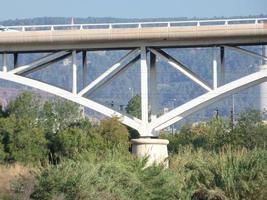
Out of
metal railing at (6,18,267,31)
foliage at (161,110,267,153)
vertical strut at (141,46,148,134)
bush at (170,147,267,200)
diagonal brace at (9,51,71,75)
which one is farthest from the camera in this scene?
foliage at (161,110,267,153)

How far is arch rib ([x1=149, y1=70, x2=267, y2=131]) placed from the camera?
40906 millimetres

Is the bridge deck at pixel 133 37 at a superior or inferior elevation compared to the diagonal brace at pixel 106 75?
superior

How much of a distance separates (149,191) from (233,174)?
8.69 feet

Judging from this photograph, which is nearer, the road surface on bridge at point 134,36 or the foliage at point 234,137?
the road surface on bridge at point 134,36

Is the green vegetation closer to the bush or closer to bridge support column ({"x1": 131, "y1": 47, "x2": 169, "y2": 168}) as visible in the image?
the bush

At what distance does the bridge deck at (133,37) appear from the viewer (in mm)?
41281

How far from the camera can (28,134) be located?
161 feet

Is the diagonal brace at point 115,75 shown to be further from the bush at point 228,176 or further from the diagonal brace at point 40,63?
the bush at point 228,176

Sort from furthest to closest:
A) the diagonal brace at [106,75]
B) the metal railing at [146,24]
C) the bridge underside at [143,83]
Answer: the diagonal brace at [106,75]
the bridge underside at [143,83]
the metal railing at [146,24]

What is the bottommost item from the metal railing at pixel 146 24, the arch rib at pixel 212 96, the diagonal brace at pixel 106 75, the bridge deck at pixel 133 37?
the arch rib at pixel 212 96

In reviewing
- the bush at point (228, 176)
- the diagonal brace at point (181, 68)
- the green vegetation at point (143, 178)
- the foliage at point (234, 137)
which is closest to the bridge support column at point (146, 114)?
the diagonal brace at point (181, 68)

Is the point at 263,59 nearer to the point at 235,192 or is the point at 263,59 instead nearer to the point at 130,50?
the point at 130,50

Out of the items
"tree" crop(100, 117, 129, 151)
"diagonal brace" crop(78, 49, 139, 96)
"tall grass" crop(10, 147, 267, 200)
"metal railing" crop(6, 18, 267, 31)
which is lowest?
"tall grass" crop(10, 147, 267, 200)

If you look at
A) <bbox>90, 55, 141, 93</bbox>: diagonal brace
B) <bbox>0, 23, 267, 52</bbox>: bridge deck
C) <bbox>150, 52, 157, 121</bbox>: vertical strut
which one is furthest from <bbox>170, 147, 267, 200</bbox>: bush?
<bbox>150, 52, 157, 121</bbox>: vertical strut
